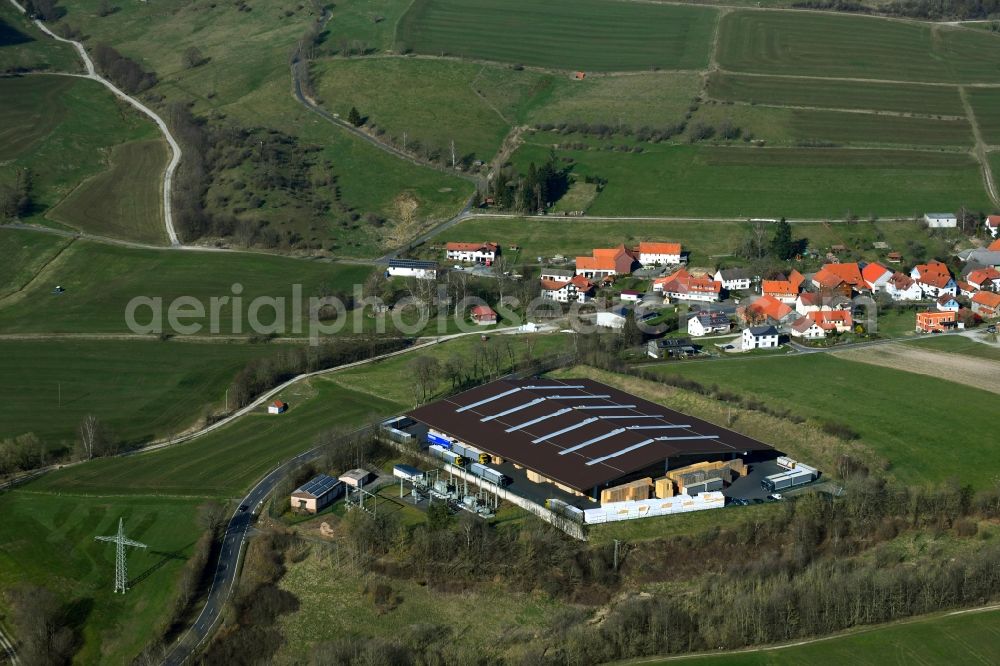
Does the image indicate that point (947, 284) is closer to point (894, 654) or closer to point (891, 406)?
point (891, 406)

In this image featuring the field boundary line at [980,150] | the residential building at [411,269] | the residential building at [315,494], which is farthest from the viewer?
the field boundary line at [980,150]

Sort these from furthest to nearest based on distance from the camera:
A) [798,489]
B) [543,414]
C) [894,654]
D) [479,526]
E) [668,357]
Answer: [668,357]
[543,414]
[798,489]
[479,526]
[894,654]

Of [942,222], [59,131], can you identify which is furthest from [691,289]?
[59,131]

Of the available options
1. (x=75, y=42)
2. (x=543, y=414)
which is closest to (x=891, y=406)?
(x=543, y=414)

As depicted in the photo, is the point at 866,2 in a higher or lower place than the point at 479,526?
higher

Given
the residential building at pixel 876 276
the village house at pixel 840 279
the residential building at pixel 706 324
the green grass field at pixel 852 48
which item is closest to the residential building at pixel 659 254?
the village house at pixel 840 279

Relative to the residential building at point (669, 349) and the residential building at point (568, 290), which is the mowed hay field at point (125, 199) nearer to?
the residential building at point (568, 290)
